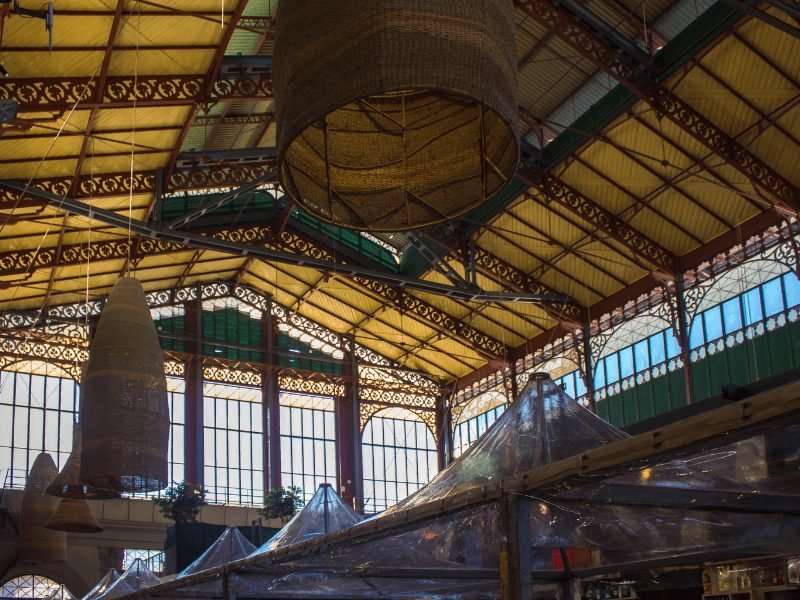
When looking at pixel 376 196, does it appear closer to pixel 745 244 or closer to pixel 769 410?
pixel 769 410

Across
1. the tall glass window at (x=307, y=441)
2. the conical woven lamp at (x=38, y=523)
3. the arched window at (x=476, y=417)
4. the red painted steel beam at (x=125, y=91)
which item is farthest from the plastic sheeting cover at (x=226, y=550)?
the arched window at (x=476, y=417)

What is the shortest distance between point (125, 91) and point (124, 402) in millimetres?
8170

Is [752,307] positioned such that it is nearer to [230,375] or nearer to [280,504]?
[280,504]

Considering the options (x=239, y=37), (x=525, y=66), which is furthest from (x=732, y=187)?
(x=239, y=37)

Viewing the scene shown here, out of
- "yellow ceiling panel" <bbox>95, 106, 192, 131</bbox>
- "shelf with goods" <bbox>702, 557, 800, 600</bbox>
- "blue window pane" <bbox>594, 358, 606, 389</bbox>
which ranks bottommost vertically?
"shelf with goods" <bbox>702, 557, 800, 600</bbox>

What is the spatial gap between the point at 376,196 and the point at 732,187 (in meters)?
14.5

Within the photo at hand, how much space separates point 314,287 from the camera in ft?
82.2

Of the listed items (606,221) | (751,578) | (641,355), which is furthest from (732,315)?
(751,578)

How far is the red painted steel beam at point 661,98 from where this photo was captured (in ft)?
48.2

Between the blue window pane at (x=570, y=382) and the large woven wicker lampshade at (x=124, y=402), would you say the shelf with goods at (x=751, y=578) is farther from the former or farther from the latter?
the blue window pane at (x=570, y=382)

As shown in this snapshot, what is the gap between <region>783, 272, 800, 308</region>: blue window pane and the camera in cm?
1656

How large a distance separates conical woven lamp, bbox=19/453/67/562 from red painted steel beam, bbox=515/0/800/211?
9943 mm

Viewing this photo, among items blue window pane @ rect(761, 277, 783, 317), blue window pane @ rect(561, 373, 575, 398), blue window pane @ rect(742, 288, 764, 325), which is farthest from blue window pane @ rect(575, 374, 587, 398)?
blue window pane @ rect(761, 277, 783, 317)

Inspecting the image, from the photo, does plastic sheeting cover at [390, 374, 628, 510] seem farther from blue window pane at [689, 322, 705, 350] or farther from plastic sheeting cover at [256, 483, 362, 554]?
blue window pane at [689, 322, 705, 350]
